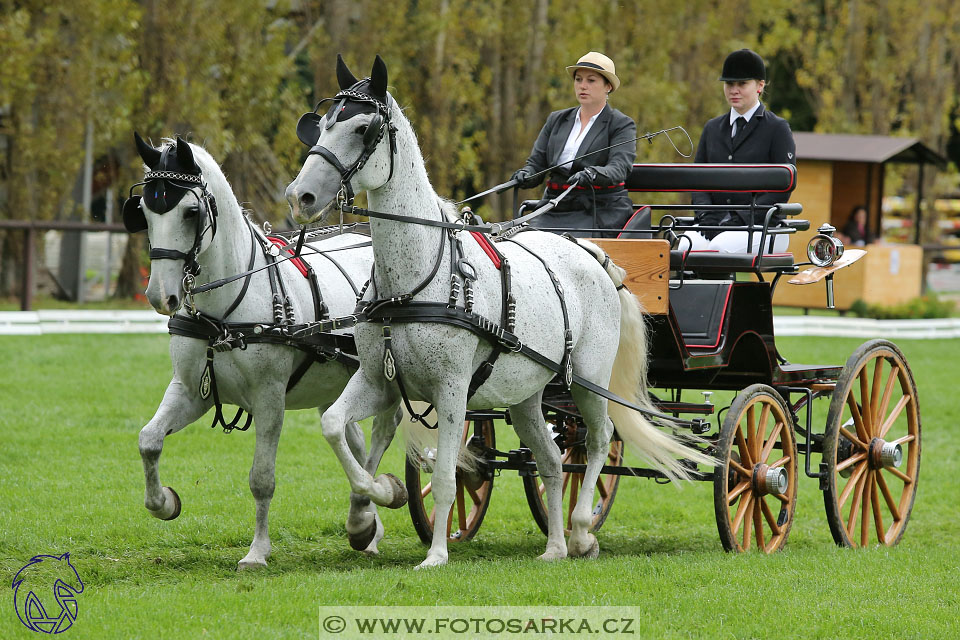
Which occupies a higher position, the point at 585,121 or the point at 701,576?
the point at 585,121

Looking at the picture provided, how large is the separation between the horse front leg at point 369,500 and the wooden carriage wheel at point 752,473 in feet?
5.16

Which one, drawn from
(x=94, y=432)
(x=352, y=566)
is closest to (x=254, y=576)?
(x=352, y=566)

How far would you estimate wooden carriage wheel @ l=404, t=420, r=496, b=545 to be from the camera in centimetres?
627

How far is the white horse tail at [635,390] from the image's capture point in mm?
5867

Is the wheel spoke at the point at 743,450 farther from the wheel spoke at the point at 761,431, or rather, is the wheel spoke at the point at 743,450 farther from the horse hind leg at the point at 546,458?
the horse hind leg at the point at 546,458

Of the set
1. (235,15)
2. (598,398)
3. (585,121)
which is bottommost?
(598,398)

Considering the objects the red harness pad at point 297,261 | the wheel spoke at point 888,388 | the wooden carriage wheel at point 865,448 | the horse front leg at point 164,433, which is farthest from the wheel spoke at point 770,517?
the horse front leg at point 164,433

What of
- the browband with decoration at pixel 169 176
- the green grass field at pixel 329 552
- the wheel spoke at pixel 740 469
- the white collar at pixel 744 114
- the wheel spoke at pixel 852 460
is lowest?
the green grass field at pixel 329 552

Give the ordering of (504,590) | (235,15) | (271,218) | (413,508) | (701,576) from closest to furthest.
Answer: (504,590) → (701,576) → (413,508) → (235,15) → (271,218)

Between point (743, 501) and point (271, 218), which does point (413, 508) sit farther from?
point (271, 218)

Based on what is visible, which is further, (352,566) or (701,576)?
(352,566)

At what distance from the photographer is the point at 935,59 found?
2395 cm

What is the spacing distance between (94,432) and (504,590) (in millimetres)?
5524

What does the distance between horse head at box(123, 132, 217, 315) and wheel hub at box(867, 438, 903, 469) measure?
12.7 ft
